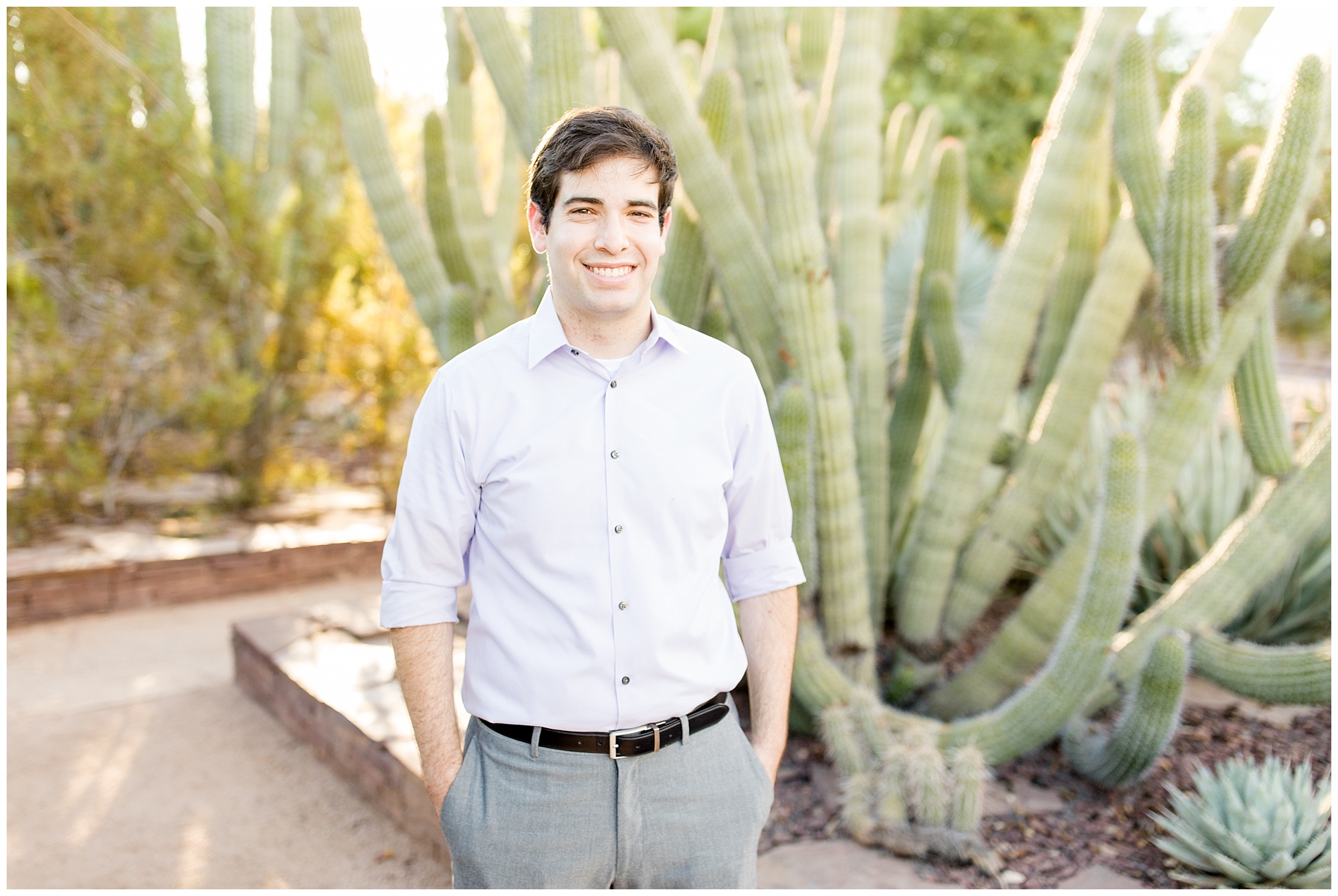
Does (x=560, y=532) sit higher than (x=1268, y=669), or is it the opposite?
(x=560, y=532)

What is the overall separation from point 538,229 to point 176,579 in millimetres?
5014

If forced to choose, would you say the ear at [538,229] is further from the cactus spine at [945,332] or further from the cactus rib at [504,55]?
the cactus spine at [945,332]

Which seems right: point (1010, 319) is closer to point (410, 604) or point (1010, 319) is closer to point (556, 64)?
point (556, 64)

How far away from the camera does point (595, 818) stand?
5.27ft

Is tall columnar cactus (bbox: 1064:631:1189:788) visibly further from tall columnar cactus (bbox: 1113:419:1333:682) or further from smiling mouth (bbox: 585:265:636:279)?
smiling mouth (bbox: 585:265:636:279)

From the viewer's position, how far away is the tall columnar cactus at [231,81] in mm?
7660

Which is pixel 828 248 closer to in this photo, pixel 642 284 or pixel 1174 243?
pixel 1174 243

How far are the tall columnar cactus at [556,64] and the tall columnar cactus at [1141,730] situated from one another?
93.4 inches

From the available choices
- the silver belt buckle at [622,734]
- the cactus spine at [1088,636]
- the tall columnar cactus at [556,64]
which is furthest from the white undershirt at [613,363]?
the cactus spine at [1088,636]

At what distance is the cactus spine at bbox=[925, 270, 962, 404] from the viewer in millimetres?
3912

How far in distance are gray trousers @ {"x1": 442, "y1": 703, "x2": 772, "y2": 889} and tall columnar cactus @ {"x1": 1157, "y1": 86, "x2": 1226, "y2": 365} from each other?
228cm

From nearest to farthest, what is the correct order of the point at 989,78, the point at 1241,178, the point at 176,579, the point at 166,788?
1. the point at 1241,178
2. the point at 166,788
3. the point at 176,579
4. the point at 989,78

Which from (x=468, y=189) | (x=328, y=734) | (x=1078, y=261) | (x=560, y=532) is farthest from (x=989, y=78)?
(x=560, y=532)

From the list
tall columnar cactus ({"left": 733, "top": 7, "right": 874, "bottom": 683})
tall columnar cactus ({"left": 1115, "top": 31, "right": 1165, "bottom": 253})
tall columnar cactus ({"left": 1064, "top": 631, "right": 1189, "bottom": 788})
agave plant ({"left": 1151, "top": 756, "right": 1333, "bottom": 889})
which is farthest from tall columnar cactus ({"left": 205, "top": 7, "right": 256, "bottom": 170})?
agave plant ({"left": 1151, "top": 756, "right": 1333, "bottom": 889})
